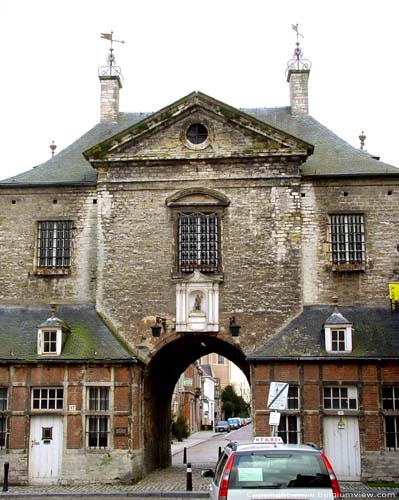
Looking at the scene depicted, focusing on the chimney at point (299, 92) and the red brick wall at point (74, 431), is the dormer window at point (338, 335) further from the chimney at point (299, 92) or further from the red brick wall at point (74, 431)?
the chimney at point (299, 92)

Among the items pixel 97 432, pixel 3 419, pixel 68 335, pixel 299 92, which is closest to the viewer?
pixel 97 432

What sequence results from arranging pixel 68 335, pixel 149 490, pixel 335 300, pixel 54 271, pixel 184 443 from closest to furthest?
1. pixel 149 490
2. pixel 68 335
3. pixel 335 300
4. pixel 54 271
5. pixel 184 443

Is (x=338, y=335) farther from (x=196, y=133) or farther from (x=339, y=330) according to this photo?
(x=196, y=133)

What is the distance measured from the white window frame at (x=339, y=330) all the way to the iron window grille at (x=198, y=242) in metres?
4.14

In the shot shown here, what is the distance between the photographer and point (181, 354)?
27.9 metres

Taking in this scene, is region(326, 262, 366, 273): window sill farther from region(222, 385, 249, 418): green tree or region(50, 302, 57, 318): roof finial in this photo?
region(222, 385, 249, 418): green tree

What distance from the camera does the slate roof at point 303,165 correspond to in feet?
82.7

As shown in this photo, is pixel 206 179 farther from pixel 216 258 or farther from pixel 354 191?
pixel 354 191

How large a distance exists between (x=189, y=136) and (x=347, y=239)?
6.19 metres

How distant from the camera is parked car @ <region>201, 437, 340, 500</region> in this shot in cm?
948

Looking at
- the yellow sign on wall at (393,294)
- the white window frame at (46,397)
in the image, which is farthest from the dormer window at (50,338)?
the yellow sign on wall at (393,294)

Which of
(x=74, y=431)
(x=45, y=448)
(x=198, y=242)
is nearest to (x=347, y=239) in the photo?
(x=198, y=242)

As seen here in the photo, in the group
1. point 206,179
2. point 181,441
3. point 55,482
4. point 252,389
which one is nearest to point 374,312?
point 252,389

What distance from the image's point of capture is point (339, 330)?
22641mm
